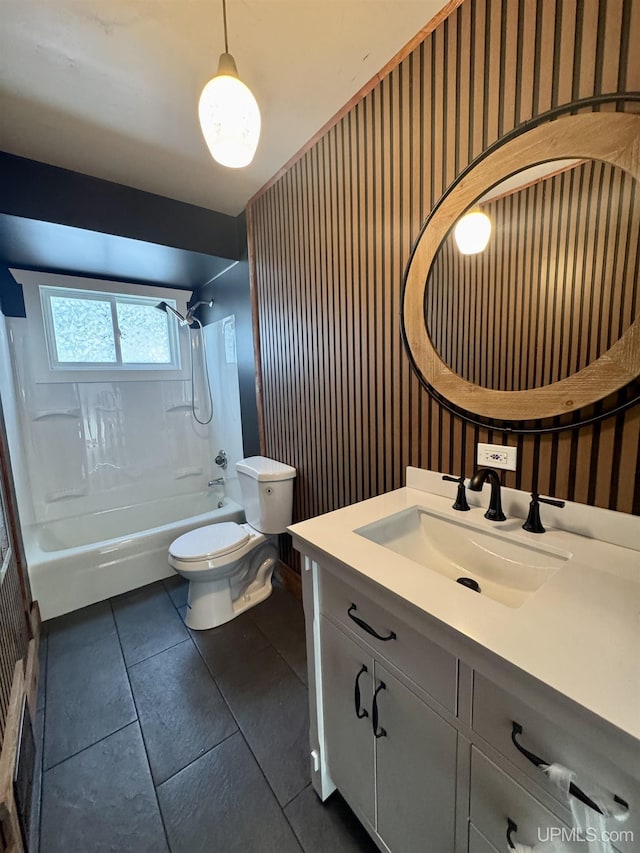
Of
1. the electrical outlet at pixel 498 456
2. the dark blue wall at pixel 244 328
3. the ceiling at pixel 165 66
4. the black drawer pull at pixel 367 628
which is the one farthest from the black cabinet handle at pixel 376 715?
the ceiling at pixel 165 66

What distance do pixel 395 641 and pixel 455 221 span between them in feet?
4.00

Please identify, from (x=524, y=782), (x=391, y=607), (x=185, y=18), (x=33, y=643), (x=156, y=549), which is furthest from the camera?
→ (x=156, y=549)

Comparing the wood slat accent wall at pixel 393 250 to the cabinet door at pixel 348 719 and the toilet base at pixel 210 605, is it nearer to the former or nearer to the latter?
the toilet base at pixel 210 605

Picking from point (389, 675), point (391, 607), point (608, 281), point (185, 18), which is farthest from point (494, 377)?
point (185, 18)

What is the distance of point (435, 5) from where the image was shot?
1.04 meters

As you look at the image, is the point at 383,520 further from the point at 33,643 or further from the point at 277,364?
the point at 33,643

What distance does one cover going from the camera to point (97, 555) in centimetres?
203

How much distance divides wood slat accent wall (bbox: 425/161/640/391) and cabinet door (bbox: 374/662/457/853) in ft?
2.84

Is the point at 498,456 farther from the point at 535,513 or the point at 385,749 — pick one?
the point at 385,749

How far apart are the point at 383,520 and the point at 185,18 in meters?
1.71

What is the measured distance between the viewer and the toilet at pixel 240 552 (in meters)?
1.76

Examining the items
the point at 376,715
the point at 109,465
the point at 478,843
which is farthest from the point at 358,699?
the point at 109,465

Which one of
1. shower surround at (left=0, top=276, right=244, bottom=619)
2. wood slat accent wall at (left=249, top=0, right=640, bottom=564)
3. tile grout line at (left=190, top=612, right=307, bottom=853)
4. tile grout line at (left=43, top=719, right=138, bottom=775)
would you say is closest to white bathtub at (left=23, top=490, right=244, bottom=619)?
shower surround at (left=0, top=276, right=244, bottom=619)

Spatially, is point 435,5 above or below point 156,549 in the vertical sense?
above
